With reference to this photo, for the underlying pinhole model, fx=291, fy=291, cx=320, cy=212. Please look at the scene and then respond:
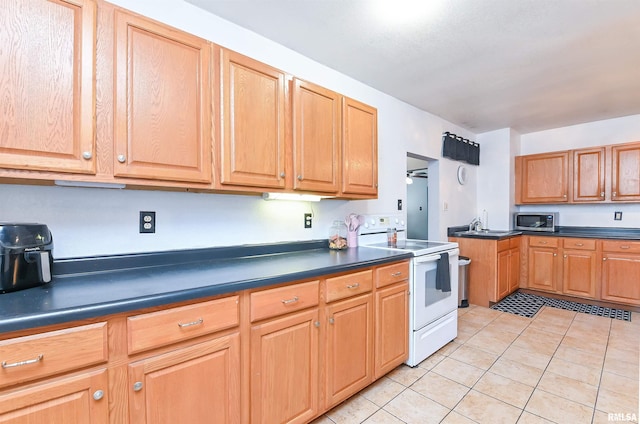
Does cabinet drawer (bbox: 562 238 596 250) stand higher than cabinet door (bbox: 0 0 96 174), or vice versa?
cabinet door (bbox: 0 0 96 174)

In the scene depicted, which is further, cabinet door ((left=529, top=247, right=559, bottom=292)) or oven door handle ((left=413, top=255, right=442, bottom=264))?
cabinet door ((left=529, top=247, right=559, bottom=292))

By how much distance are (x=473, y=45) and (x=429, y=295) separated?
1876 millimetres

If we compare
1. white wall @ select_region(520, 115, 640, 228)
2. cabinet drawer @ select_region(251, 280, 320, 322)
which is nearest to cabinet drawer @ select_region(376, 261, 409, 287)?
cabinet drawer @ select_region(251, 280, 320, 322)

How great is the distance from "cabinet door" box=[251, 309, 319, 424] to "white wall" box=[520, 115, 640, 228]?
446 cm

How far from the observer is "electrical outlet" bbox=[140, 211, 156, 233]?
156 cm

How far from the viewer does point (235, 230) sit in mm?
1894

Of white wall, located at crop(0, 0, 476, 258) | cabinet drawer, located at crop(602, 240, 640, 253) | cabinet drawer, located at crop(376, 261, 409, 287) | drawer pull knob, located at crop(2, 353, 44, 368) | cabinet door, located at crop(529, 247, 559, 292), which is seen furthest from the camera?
cabinet door, located at crop(529, 247, 559, 292)

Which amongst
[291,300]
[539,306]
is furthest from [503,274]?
[291,300]

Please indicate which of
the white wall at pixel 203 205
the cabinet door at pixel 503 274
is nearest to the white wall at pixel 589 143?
the cabinet door at pixel 503 274

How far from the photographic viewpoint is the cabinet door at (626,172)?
346 centimetres

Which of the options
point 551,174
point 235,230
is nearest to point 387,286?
point 235,230

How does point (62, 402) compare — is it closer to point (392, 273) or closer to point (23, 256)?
point (23, 256)

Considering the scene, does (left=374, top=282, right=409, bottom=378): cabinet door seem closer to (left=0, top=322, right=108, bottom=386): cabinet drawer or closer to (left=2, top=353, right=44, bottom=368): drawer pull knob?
(left=0, top=322, right=108, bottom=386): cabinet drawer

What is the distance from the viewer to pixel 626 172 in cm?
352
